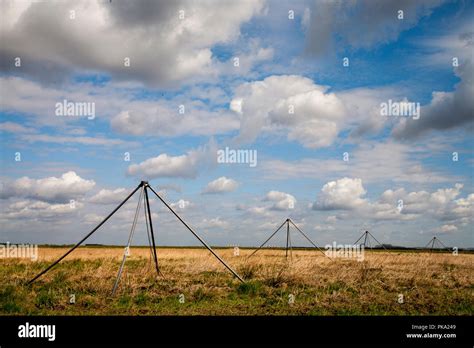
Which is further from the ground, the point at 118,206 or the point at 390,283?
the point at 118,206

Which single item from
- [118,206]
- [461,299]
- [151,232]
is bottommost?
[461,299]

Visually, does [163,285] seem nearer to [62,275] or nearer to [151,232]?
[151,232]

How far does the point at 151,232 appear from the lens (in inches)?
603
